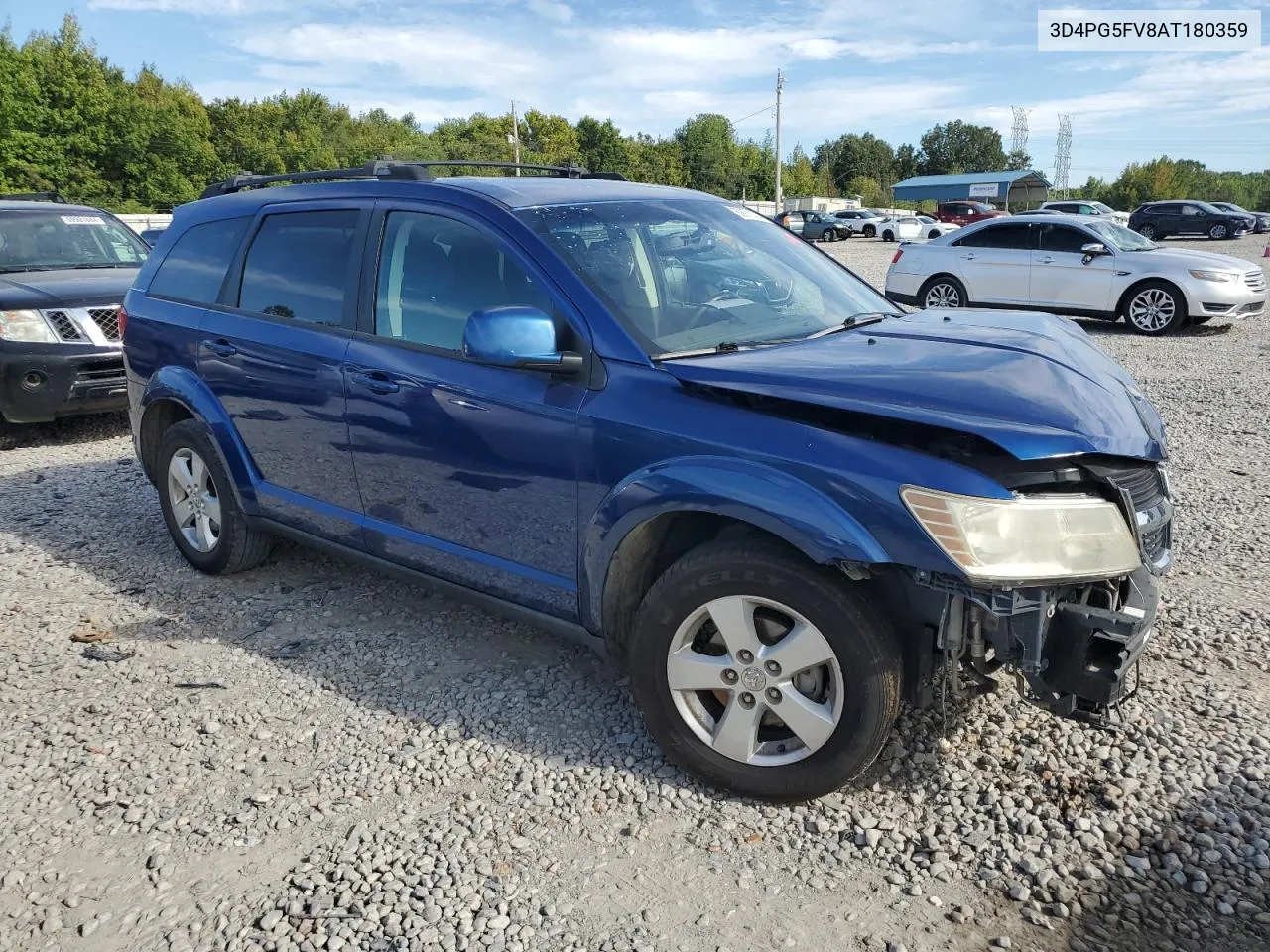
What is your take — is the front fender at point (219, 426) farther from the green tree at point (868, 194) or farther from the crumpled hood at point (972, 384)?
the green tree at point (868, 194)

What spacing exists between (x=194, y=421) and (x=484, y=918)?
3099 millimetres

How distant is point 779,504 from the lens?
2.69m

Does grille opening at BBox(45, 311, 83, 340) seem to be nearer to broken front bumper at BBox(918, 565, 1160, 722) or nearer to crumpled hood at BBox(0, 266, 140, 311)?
crumpled hood at BBox(0, 266, 140, 311)

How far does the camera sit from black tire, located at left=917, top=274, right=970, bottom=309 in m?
14.1

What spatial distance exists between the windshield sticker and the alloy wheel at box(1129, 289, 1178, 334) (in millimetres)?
10495

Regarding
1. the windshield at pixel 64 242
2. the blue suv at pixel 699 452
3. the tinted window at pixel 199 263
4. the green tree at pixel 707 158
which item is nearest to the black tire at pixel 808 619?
the blue suv at pixel 699 452

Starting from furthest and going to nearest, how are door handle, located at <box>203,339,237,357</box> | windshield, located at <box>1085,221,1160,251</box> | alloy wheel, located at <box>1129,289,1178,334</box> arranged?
windshield, located at <box>1085,221,1160,251</box>, alloy wheel, located at <box>1129,289,1178,334</box>, door handle, located at <box>203,339,237,357</box>

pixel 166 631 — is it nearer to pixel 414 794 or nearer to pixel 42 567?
pixel 42 567

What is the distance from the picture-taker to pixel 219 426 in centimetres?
A: 452

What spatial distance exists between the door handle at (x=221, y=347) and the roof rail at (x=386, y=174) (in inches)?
33.1

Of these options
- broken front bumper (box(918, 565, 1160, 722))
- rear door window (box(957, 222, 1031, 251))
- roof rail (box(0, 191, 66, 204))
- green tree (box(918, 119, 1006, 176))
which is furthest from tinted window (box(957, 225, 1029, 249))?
green tree (box(918, 119, 1006, 176))

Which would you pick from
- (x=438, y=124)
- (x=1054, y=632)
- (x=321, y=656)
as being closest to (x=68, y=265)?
(x=321, y=656)

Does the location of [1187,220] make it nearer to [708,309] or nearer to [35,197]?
[35,197]

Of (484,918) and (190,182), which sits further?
(190,182)
